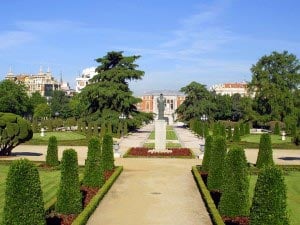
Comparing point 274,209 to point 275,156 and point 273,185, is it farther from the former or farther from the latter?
point 275,156

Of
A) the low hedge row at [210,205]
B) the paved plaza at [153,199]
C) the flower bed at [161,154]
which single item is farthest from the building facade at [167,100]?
the low hedge row at [210,205]

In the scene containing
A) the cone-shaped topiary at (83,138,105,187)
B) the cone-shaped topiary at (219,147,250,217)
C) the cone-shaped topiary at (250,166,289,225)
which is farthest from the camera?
the cone-shaped topiary at (83,138,105,187)

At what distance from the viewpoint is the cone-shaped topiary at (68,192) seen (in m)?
12.0

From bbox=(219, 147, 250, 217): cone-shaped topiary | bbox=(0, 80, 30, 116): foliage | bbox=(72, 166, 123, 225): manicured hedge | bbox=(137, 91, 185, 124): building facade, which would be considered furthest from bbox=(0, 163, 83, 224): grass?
bbox=(137, 91, 185, 124): building facade

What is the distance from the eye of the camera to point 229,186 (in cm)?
1185

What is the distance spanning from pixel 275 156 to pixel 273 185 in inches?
894

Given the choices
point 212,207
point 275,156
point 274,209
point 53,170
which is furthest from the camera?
point 275,156

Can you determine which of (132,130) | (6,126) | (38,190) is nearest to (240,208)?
(38,190)

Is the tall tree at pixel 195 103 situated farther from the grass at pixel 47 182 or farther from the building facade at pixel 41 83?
the building facade at pixel 41 83

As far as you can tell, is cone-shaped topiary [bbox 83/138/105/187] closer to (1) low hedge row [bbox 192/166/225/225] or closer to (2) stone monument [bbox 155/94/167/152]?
(1) low hedge row [bbox 192/166/225/225]

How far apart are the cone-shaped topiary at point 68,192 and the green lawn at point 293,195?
5365 millimetres

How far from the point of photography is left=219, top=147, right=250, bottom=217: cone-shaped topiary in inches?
463

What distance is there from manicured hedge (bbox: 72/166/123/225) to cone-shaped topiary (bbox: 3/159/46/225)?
2202 millimetres

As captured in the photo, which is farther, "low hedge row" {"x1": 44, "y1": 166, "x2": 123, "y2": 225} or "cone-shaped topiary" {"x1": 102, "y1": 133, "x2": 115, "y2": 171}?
"cone-shaped topiary" {"x1": 102, "y1": 133, "x2": 115, "y2": 171}
